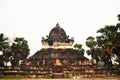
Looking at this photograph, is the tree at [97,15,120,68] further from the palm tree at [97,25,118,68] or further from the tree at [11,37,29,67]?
the tree at [11,37,29,67]

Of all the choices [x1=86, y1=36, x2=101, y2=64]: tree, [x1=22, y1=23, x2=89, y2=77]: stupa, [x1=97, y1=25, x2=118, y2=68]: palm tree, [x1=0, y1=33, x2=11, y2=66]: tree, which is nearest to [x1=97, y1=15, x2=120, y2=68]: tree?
[x1=97, y1=25, x2=118, y2=68]: palm tree

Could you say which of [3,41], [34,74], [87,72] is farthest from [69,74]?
[3,41]

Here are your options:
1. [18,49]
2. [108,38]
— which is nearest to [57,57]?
[108,38]

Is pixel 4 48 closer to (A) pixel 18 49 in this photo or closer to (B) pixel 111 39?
(A) pixel 18 49

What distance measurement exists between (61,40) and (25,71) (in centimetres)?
1070

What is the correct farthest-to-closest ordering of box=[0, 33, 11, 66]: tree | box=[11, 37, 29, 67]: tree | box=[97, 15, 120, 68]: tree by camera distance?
box=[11, 37, 29, 67]: tree
box=[0, 33, 11, 66]: tree
box=[97, 15, 120, 68]: tree

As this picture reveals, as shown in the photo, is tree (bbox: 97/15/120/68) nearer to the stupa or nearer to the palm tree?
the palm tree

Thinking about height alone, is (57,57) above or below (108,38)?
below

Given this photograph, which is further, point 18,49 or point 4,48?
point 18,49

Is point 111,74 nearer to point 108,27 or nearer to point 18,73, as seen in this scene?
point 108,27

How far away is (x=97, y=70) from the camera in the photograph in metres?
40.8

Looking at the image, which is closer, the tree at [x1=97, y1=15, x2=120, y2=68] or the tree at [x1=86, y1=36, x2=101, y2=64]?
the tree at [x1=97, y1=15, x2=120, y2=68]

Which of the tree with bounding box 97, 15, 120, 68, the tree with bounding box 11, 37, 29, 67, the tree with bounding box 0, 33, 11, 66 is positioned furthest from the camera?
the tree with bounding box 11, 37, 29, 67

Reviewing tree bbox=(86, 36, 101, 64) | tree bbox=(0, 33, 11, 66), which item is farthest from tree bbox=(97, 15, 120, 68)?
tree bbox=(0, 33, 11, 66)
